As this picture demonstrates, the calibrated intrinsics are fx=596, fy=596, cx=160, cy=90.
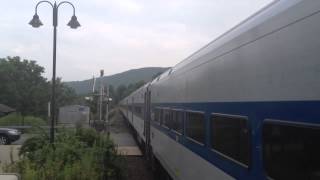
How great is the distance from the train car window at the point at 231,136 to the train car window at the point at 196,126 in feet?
2.14

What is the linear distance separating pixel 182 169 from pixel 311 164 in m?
5.93

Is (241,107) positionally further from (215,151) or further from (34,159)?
(34,159)

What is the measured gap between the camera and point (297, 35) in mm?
3980

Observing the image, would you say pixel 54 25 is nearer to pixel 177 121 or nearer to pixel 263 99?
pixel 177 121

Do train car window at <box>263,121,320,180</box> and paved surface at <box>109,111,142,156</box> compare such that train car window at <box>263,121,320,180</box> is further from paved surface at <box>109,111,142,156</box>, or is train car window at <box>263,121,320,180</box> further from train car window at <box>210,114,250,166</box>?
paved surface at <box>109,111,142,156</box>

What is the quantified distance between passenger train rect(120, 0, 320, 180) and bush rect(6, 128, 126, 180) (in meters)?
3.61

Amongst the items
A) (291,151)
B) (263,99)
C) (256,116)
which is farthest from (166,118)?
(291,151)

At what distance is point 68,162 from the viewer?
12.6 metres

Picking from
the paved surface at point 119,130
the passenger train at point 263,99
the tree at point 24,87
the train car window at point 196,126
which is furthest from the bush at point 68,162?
the tree at point 24,87

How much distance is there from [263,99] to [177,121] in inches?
239

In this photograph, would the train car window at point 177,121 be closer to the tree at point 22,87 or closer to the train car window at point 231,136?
the train car window at point 231,136

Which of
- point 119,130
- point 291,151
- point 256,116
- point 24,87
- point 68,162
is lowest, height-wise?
point 119,130

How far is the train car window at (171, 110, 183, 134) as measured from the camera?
10175 millimetres

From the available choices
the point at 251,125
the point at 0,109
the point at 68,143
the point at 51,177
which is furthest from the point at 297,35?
the point at 0,109
